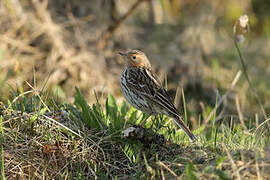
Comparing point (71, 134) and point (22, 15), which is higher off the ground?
point (22, 15)

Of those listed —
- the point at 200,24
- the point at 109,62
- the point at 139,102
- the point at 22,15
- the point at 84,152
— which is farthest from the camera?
the point at 200,24

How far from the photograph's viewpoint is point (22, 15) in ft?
26.3

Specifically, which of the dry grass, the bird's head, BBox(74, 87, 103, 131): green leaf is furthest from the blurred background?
BBox(74, 87, 103, 131): green leaf

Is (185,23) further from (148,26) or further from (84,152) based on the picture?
(84,152)

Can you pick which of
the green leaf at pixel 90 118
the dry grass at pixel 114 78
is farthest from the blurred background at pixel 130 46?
the green leaf at pixel 90 118

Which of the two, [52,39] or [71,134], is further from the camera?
[52,39]

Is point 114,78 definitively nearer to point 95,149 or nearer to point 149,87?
point 149,87

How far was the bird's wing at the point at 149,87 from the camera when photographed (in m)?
4.44

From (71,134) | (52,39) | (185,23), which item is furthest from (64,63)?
(71,134)

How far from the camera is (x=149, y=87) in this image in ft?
15.4

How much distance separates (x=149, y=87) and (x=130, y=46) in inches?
171

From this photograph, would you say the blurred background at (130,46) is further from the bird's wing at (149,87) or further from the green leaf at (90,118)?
the green leaf at (90,118)

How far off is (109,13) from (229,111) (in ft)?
10.9

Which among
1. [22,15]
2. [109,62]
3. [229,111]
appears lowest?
[229,111]
